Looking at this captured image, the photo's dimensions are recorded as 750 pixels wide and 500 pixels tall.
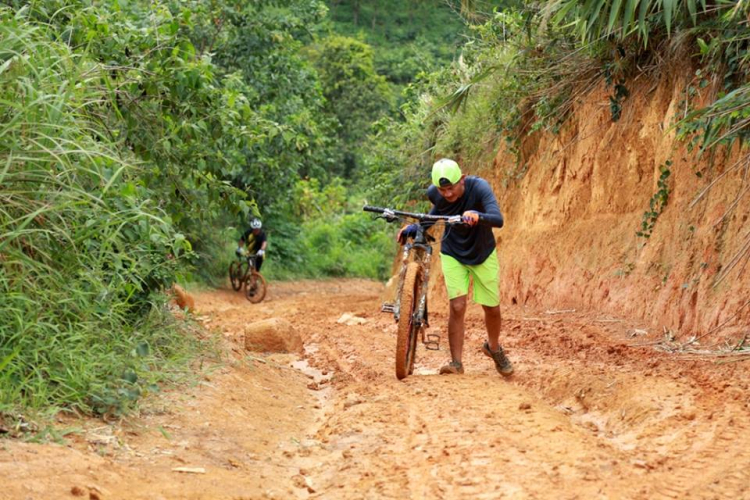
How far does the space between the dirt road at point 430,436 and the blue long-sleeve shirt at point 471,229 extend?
1027 millimetres

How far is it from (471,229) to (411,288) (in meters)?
0.70

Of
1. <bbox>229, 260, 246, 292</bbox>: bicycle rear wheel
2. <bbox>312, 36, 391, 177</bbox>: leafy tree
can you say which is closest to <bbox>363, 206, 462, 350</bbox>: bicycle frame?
<bbox>229, 260, 246, 292</bbox>: bicycle rear wheel

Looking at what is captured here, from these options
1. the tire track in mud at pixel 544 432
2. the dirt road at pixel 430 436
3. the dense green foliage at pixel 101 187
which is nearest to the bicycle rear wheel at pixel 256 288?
the dense green foliage at pixel 101 187

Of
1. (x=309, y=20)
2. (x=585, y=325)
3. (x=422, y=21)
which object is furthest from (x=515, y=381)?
(x=422, y=21)

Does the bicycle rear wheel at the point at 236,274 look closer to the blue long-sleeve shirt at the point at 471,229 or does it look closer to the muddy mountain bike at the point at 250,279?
the muddy mountain bike at the point at 250,279

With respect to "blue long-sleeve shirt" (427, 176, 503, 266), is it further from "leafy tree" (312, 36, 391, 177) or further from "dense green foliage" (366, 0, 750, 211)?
"leafy tree" (312, 36, 391, 177)

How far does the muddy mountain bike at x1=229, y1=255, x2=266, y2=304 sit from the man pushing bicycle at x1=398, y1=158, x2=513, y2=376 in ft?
38.8

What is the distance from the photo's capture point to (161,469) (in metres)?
5.09

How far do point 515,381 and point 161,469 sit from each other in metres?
3.84

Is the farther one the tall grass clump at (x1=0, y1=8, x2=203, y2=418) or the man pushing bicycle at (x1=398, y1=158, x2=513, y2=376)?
the man pushing bicycle at (x1=398, y1=158, x2=513, y2=376)

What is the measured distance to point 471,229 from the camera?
8031 mm

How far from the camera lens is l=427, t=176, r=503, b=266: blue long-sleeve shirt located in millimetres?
8031

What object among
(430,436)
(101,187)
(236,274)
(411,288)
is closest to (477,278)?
(411,288)

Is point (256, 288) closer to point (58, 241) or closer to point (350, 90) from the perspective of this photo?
point (58, 241)
